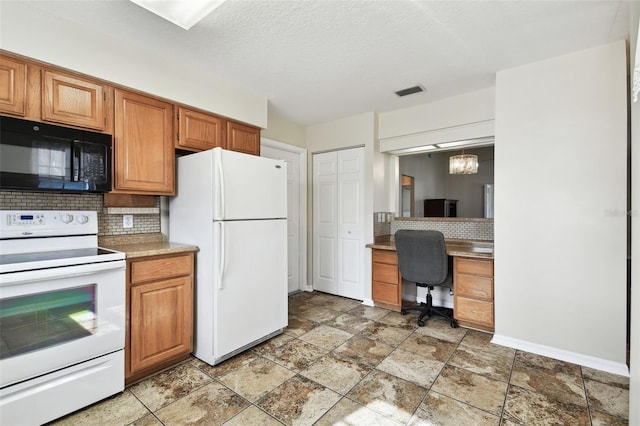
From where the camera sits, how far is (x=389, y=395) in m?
1.93

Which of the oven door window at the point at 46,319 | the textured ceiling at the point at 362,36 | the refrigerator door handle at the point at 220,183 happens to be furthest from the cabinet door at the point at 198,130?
the oven door window at the point at 46,319

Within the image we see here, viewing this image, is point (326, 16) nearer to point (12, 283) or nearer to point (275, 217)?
point (275, 217)

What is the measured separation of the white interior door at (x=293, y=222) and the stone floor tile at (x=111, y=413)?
243 centimetres

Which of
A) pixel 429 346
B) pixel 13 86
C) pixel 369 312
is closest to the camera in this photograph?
pixel 13 86

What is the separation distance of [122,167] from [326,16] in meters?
1.76

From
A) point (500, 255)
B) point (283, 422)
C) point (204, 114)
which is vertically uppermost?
point (204, 114)

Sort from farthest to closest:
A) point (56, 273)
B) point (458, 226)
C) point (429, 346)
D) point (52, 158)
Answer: point (458, 226) → point (429, 346) → point (52, 158) → point (56, 273)

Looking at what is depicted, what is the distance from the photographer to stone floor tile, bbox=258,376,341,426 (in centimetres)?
173

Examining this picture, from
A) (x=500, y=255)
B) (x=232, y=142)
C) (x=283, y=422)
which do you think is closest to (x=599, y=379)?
(x=500, y=255)

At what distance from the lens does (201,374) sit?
85.7 inches

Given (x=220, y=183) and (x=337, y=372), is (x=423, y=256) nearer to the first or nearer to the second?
(x=337, y=372)

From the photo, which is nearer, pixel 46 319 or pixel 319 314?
pixel 46 319

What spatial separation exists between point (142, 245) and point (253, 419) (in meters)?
1.54

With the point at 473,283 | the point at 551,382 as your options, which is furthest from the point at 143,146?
the point at 551,382
